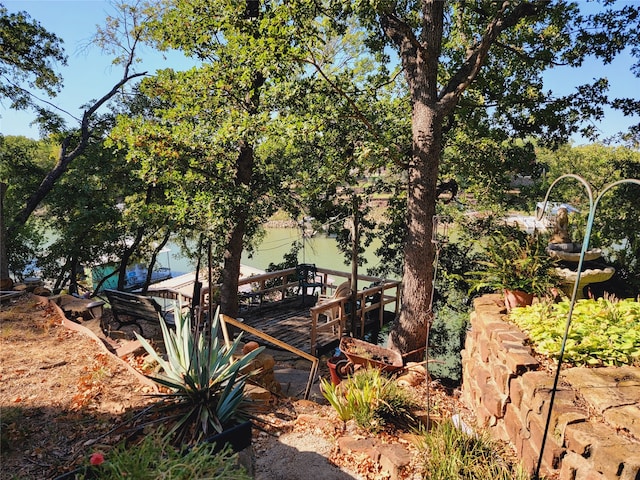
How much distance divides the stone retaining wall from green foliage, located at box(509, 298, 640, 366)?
12 centimetres

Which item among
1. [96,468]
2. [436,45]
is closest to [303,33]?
[436,45]

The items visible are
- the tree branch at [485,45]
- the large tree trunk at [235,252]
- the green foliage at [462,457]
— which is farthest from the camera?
the large tree trunk at [235,252]

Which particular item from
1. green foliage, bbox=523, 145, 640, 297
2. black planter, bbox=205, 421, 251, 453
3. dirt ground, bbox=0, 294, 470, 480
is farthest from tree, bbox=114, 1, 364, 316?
green foliage, bbox=523, 145, 640, 297

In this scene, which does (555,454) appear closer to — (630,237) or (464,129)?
(630,237)

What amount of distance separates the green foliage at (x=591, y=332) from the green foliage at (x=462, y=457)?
985 millimetres

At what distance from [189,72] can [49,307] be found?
→ 436cm

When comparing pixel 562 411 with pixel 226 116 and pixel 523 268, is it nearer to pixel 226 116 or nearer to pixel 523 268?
pixel 523 268

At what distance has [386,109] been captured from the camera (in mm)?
7762

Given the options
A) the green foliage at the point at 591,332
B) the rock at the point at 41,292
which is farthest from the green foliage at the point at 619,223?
the rock at the point at 41,292

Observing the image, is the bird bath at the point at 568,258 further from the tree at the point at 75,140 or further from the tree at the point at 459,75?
Answer: the tree at the point at 75,140

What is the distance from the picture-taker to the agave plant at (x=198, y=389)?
2.63 meters

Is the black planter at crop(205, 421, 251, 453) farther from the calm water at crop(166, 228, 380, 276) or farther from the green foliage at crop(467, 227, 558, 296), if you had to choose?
the calm water at crop(166, 228, 380, 276)

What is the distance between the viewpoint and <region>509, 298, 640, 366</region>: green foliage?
309 centimetres

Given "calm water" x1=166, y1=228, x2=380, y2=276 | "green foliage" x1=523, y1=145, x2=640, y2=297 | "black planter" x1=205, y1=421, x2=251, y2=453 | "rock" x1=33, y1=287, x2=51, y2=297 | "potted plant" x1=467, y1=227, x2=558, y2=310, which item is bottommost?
"calm water" x1=166, y1=228, x2=380, y2=276
